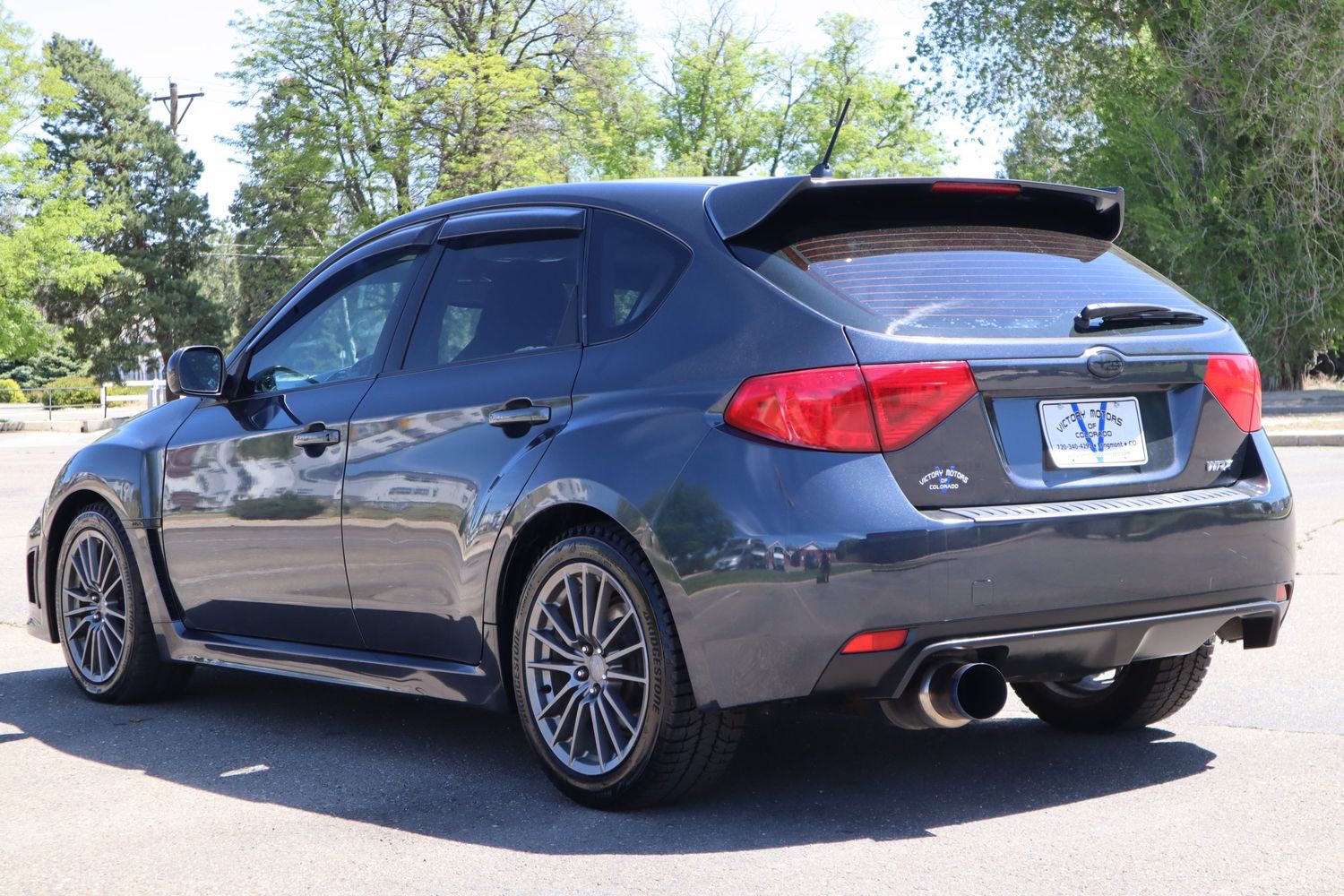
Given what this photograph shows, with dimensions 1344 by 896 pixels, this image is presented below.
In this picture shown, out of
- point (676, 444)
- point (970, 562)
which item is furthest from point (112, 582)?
point (970, 562)

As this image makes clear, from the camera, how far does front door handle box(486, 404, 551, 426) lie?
428 centimetres

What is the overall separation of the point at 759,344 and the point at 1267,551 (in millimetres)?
1541

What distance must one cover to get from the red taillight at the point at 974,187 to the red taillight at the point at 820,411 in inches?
28.5

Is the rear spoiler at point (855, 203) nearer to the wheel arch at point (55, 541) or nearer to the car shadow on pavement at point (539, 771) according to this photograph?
the car shadow on pavement at point (539, 771)

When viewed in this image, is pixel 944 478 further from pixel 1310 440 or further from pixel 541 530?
pixel 1310 440

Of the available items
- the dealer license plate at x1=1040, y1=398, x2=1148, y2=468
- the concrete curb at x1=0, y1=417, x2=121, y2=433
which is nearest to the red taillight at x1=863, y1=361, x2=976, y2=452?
the dealer license plate at x1=1040, y1=398, x2=1148, y2=468

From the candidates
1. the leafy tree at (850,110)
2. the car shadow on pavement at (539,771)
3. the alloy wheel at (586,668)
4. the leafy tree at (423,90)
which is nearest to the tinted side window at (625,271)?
the alloy wheel at (586,668)

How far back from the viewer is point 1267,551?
166 inches

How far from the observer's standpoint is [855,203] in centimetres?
414

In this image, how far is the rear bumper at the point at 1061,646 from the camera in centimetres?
370

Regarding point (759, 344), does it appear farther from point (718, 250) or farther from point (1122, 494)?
point (1122, 494)

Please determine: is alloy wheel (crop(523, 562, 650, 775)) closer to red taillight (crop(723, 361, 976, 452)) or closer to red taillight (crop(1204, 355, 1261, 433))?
red taillight (crop(723, 361, 976, 452))

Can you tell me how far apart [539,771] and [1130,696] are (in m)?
1.87

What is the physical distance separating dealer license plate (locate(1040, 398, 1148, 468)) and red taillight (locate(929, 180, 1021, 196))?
2.19ft
